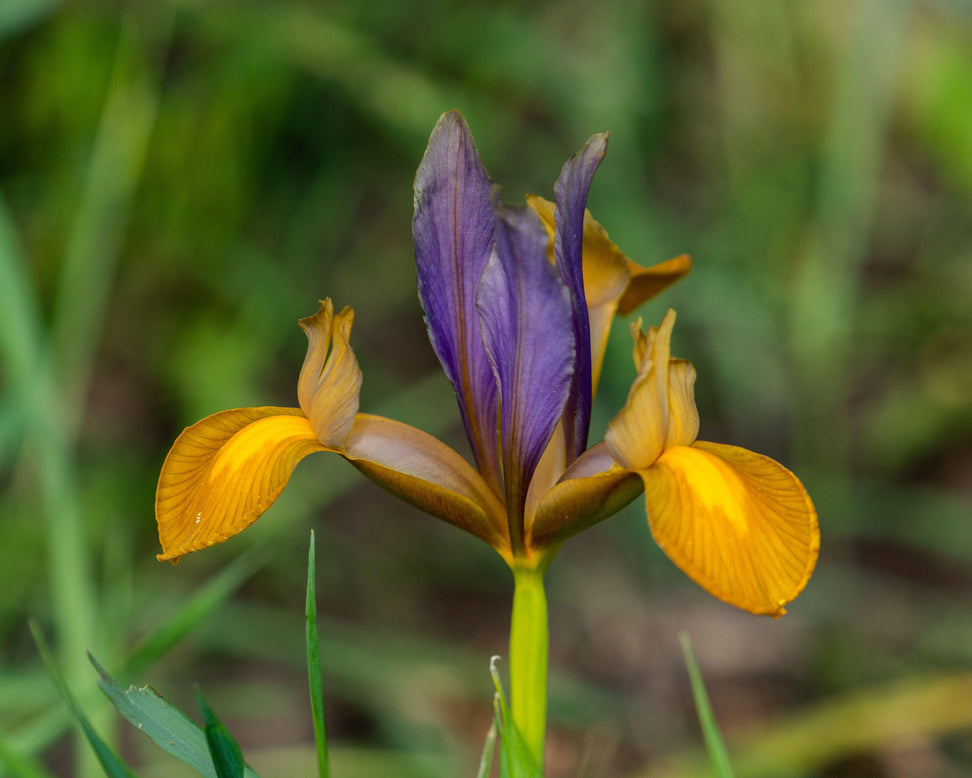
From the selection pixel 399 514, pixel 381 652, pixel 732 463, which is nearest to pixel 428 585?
pixel 399 514

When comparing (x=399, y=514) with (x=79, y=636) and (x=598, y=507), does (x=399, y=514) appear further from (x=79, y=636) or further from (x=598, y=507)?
(x=598, y=507)

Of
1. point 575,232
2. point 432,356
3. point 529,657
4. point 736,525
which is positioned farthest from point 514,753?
point 432,356

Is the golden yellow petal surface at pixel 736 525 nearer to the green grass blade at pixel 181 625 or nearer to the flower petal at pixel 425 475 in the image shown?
the flower petal at pixel 425 475

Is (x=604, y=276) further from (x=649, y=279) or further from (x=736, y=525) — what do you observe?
(x=736, y=525)

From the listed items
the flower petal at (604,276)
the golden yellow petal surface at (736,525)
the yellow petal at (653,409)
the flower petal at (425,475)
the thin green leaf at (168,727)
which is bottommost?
the thin green leaf at (168,727)

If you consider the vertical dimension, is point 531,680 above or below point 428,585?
above

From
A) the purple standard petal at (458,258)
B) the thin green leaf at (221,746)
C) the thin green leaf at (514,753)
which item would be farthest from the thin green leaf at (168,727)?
the purple standard petal at (458,258)
